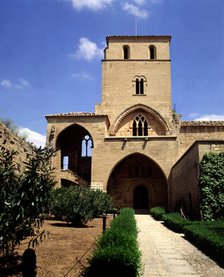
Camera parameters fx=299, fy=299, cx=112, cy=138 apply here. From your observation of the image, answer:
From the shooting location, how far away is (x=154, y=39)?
1316 inches

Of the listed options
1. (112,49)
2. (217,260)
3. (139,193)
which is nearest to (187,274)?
(217,260)

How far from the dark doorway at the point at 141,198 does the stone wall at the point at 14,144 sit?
60.3ft

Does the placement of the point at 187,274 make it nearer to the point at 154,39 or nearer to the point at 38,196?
the point at 38,196

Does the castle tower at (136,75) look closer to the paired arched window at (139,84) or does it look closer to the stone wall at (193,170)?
the paired arched window at (139,84)

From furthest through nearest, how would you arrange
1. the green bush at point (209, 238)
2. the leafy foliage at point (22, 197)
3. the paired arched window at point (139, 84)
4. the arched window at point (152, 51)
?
the arched window at point (152, 51)
the paired arched window at point (139, 84)
the green bush at point (209, 238)
the leafy foliage at point (22, 197)

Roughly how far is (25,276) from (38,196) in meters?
1.69

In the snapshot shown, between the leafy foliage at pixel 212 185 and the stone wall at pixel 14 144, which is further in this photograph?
the leafy foliage at pixel 212 185

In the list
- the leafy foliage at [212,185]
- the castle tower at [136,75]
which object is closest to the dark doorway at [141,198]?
the castle tower at [136,75]

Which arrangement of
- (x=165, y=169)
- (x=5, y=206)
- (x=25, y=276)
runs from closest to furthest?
(x=25, y=276)
(x=5, y=206)
(x=165, y=169)

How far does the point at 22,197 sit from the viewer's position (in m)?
4.93

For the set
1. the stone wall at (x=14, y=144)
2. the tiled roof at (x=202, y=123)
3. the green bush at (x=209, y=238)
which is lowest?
the green bush at (x=209, y=238)

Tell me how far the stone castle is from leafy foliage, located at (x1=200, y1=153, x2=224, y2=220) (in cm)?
921

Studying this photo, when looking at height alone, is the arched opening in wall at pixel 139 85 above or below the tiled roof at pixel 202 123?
above

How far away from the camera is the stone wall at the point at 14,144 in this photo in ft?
36.8
